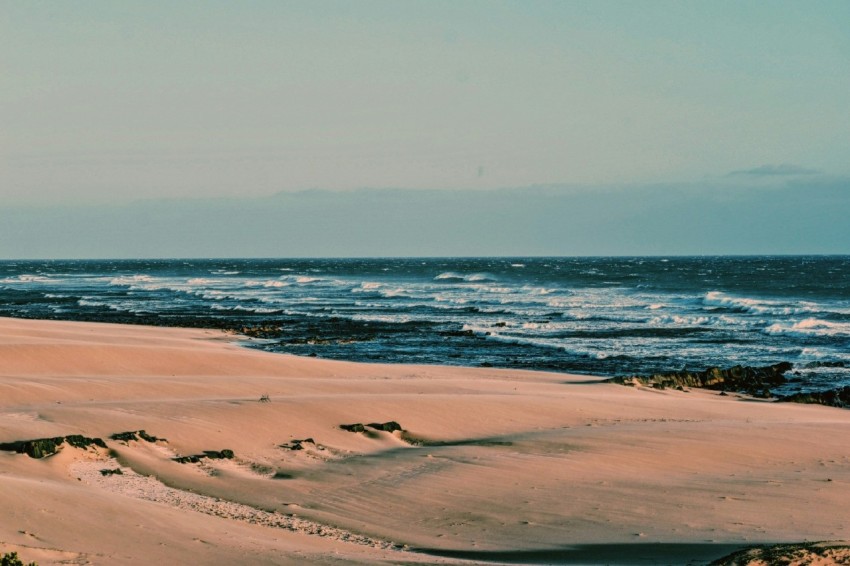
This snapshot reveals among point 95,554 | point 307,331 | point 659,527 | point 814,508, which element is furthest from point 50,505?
point 307,331

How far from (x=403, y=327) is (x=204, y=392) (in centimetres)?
2791

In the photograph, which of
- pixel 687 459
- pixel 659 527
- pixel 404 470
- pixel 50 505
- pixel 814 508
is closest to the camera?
pixel 50 505

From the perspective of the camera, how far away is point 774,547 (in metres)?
9.39

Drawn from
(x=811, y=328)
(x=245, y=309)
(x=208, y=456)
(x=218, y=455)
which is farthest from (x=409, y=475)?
(x=245, y=309)

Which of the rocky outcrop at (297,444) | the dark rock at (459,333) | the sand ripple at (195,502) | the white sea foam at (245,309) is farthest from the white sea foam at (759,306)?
the sand ripple at (195,502)

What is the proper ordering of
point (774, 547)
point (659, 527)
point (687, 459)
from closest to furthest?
point (774, 547) → point (659, 527) → point (687, 459)

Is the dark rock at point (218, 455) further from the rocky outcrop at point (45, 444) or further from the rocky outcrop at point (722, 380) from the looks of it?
the rocky outcrop at point (722, 380)

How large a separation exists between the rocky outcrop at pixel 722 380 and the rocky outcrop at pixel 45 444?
52.9ft

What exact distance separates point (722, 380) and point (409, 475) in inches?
687

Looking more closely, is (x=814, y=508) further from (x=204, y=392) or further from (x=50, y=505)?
(x=204, y=392)

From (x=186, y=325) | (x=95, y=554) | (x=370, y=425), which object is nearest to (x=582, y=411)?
(x=370, y=425)

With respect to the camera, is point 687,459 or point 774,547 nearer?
point 774,547

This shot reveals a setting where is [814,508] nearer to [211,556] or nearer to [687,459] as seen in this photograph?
[687,459]

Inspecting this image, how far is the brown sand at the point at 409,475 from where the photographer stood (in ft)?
34.9
